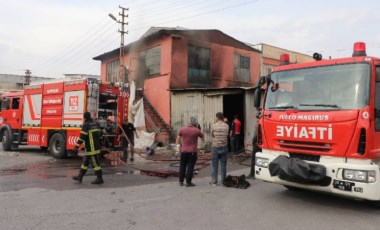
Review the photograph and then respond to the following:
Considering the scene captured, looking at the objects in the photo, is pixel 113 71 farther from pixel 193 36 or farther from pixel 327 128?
pixel 327 128

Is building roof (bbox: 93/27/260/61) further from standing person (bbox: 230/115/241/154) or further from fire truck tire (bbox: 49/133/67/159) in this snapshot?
fire truck tire (bbox: 49/133/67/159)

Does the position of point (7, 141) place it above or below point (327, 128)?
below

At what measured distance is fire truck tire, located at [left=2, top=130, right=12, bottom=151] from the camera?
16.5 m

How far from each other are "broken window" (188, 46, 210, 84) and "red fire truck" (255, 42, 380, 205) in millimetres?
14670

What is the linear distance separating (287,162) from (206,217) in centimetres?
170

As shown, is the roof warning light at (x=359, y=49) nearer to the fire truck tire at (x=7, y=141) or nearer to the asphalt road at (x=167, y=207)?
the asphalt road at (x=167, y=207)

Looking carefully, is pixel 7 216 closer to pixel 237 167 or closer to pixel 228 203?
pixel 228 203

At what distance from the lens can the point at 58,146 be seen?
14.2 metres

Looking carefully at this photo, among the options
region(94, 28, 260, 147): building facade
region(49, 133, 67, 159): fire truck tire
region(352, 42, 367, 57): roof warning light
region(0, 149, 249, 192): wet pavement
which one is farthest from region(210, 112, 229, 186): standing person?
region(94, 28, 260, 147): building facade

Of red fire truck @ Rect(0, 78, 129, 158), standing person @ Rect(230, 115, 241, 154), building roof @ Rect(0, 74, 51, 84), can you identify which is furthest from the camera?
building roof @ Rect(0, 74, 51, 84)

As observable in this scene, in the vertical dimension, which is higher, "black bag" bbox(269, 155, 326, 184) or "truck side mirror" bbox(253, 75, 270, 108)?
"truck side mirror" bbox(253, 75, 270, 108)

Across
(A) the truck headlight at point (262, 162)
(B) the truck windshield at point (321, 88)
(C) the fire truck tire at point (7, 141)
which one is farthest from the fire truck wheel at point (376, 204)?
(C) the fire truck tire at point (7, 141)

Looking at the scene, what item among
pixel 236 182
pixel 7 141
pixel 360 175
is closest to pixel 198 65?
pixel 7 141

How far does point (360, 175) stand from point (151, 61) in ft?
59.1
